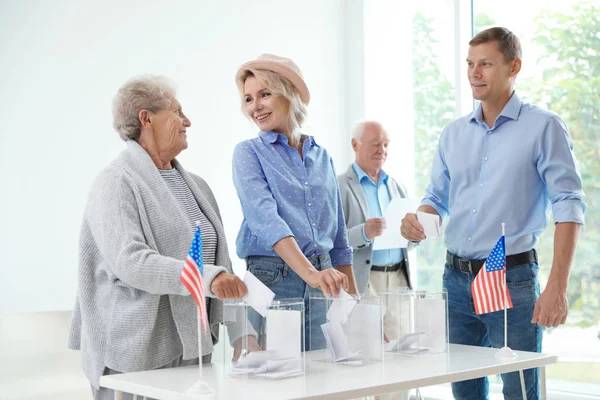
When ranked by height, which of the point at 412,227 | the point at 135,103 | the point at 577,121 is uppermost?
the point at 577,121

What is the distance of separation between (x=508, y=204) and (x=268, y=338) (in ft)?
3.96

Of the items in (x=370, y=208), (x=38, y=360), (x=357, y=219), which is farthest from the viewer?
(x=370, y=208)

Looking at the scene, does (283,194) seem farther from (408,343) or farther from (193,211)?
(408,343)

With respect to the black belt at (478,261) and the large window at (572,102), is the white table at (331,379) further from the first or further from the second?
the large window at (572,102)

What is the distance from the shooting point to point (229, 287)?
2115 millimetres

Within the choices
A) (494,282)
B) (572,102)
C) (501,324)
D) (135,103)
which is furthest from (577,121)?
(135,103)

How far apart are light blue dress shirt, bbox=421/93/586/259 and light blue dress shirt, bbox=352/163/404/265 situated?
1.19 metres

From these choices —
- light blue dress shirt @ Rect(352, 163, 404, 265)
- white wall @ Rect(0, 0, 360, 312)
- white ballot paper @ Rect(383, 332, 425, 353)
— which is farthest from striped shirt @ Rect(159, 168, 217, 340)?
white wall @ Rect(0, 0, 360, 312)

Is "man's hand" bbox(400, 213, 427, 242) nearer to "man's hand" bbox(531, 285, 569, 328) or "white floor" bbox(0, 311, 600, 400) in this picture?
"man's hand" bbox(531, 285, 569, 328)

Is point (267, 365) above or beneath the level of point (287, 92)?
beneath

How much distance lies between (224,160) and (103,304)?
2.96 m

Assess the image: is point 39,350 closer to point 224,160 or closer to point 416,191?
point 224,160

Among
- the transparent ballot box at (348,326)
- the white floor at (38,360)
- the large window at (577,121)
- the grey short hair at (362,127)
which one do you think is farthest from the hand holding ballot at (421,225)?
the large window at (577,121)

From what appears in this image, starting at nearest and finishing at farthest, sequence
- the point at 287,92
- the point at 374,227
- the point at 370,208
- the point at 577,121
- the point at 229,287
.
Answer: the point at 229,287 < the point at 287,92 < the point at 374,227 < the point at 370,208 < the point at 577,121
